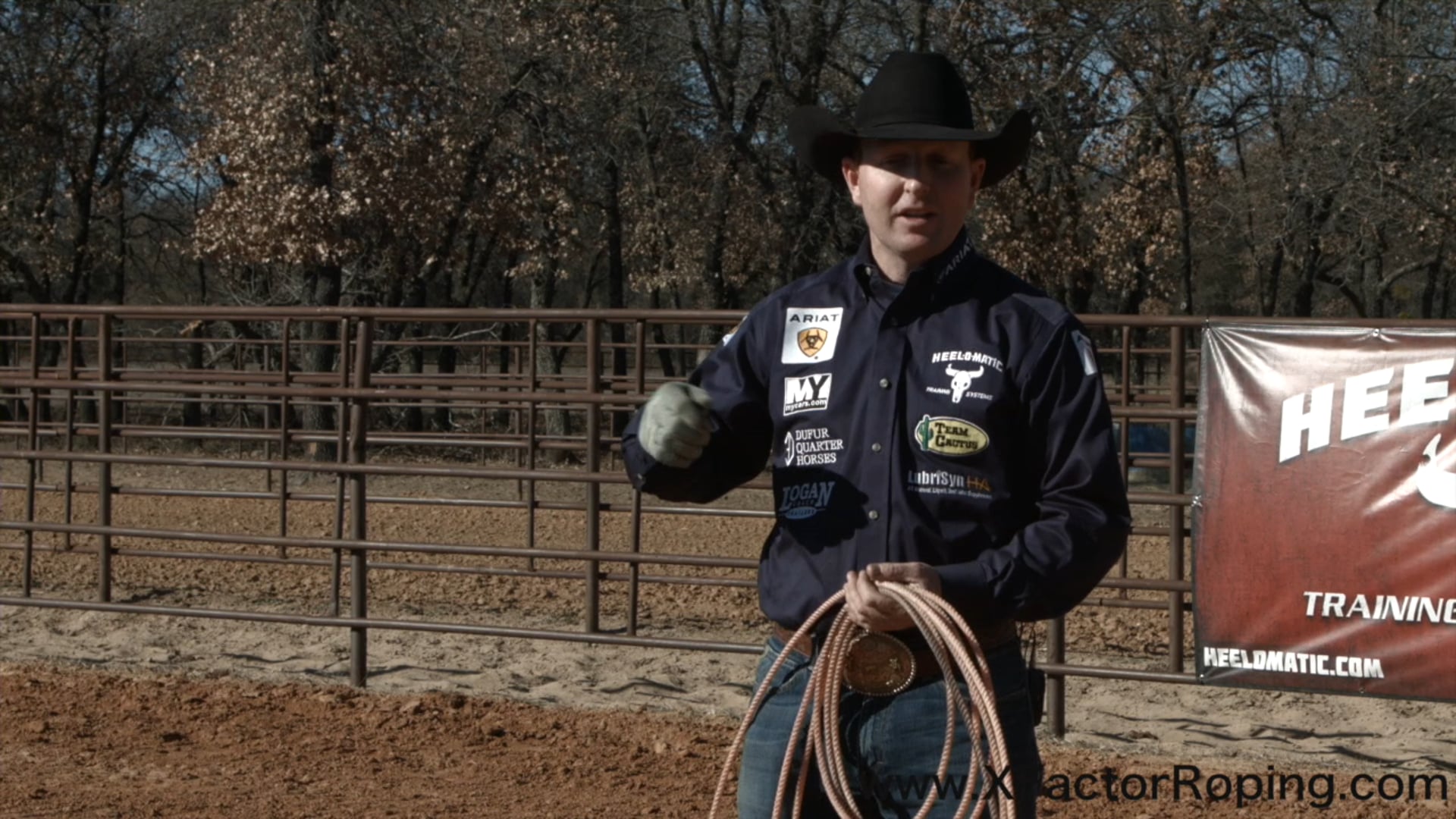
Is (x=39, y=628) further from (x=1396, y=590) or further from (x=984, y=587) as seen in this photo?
(x=984, y=587)

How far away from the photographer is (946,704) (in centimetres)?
226

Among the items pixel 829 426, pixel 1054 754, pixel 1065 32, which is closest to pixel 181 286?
pixel 1065 32

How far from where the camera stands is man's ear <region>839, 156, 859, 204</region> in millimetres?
2424

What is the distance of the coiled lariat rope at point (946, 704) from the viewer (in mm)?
2135

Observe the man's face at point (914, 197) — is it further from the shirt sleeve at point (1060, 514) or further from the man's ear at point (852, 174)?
the shirt sleeve at point (1060, 514)

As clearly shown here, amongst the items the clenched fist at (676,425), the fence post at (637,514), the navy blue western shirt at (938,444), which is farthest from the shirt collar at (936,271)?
the fence post at (637,514)

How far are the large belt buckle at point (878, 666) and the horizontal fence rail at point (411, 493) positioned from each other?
11.8 ft

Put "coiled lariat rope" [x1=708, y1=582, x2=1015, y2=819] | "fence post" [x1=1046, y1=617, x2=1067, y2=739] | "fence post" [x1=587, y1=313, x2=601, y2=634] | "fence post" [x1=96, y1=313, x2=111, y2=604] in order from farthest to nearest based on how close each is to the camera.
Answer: "fence post" [x1=96, y1=313, x2=111, y2=604] < "fence post" [x1=587, y1=313, x2=601, y2=634] < "fence post" [x1=1046, y1=617, x2=1067, y2=739] < "coiled lariat rope" [x1=708, y1=582, x2=1015, y2=819]

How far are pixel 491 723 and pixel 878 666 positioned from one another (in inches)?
169

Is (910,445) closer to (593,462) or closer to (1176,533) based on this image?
(1176,533)

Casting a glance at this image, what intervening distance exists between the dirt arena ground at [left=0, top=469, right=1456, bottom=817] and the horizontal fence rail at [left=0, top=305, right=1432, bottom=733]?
0.21 meters

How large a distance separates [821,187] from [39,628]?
1117 cm

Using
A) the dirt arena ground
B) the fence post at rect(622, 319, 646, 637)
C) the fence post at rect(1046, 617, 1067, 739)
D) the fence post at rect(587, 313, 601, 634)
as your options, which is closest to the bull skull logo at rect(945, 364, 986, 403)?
the dirt arena ground

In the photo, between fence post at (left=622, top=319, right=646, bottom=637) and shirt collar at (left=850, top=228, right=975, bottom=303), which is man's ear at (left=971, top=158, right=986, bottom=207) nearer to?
shirt collar at (left=850, top=228, right=975, bottom=303)
